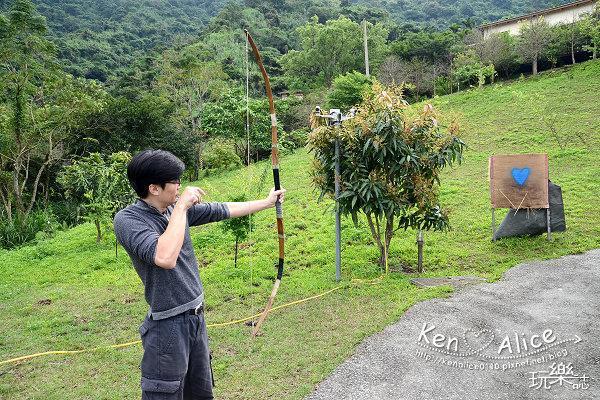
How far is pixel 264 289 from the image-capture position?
252 inches

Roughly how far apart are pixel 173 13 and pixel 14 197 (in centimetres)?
4581

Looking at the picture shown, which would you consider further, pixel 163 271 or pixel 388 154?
pixel 388 154

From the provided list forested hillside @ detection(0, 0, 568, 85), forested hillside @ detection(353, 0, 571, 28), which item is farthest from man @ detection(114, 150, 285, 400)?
forested hillside @ detection(353, 0, 571, 28)

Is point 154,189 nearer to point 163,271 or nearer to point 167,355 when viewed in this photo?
point 163,271

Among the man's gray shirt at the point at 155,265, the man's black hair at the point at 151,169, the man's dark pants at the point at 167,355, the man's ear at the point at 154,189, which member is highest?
the man's black hair at the point at 151,169

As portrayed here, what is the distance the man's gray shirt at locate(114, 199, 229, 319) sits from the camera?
7.25ft

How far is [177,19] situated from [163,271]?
56.0m

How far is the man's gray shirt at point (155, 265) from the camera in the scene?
221cm

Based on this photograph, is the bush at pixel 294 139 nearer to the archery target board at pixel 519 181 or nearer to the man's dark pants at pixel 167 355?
the archery target board at pixel 519 181

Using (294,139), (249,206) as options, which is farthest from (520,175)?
(294,139)

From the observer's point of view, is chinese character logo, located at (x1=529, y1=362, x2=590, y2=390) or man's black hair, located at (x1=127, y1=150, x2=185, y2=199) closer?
man's black hair, located at (x1=127, y1=150, x2=185, y2=199)

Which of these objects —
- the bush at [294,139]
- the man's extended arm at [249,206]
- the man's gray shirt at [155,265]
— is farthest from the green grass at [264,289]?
the bush at [294,139]

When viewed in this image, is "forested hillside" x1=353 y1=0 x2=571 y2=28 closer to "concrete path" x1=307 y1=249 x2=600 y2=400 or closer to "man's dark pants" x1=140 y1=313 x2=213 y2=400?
"concrete path" x1=307 y1=249 x2=600 y2=400

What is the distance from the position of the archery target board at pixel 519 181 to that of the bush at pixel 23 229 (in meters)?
9.81
